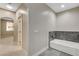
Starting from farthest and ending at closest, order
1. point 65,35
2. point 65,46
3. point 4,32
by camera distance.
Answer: point 65,46, point 65,35, point 4,32

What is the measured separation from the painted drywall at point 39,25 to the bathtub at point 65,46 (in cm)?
25

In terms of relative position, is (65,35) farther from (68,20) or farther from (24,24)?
(24,24)

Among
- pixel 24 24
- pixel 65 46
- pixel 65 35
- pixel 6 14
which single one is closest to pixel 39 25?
pixel 24 24

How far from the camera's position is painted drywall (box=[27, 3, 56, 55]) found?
1665mm

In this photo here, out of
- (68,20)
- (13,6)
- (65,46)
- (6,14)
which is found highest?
(13,6)

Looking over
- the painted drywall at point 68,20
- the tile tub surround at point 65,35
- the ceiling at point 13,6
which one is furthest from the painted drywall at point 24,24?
the painted drywall at point 68,20

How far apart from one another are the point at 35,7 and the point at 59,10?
0.64 meters

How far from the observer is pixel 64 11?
1776 mm

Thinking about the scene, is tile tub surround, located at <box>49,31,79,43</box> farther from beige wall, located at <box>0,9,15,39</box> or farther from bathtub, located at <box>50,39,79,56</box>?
beige wall, located at <box>0,9,15,39</box>

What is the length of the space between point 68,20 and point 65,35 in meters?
0.39

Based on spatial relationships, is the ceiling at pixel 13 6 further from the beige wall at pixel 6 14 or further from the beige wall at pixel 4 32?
the beige wall at pixel 4 32

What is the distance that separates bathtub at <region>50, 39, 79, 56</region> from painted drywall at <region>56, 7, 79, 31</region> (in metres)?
0.35

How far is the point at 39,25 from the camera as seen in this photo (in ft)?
6.06

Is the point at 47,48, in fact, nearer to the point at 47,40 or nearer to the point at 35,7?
the point at 47,40
